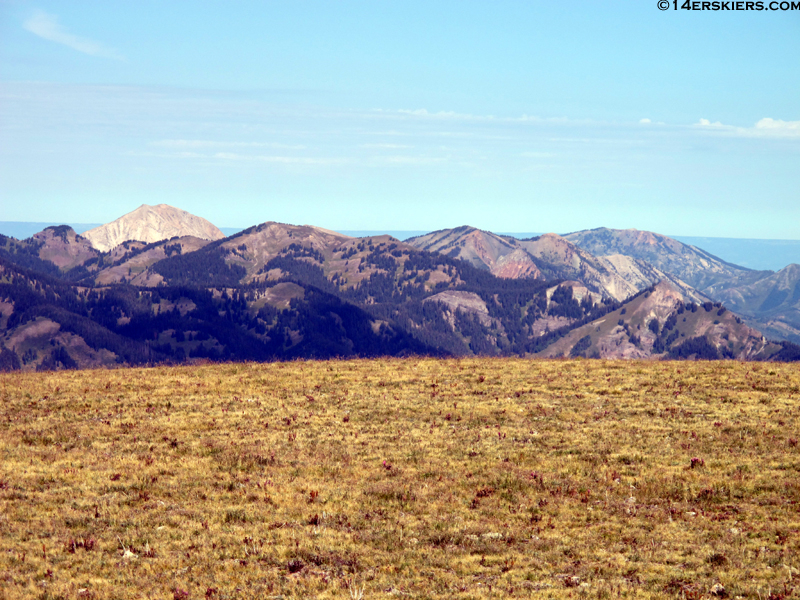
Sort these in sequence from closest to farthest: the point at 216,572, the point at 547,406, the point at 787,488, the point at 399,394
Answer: the point at 216,572, the point at 787,488, the point at 547,406, the point at 399,394

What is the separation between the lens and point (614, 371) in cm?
4816

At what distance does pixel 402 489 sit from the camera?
25.7 m

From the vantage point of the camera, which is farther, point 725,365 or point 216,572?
point 725,365

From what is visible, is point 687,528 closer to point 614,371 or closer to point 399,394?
point 399,394

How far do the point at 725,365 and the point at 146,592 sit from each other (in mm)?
43658

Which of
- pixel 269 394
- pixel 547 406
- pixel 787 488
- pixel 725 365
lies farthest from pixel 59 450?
pixel 725 365

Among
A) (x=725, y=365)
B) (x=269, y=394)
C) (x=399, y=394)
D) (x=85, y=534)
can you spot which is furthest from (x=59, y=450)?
(x=725, y=365)

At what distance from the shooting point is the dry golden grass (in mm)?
18422

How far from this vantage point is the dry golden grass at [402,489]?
18.4m

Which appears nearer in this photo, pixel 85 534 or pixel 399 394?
pixel 85 534

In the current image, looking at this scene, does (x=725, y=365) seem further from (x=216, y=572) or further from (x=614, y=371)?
(x=216, y=572)

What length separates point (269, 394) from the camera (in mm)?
42500

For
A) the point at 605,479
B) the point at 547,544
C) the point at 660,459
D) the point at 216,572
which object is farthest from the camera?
the point at 660,459

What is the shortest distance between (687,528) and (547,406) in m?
16.8
